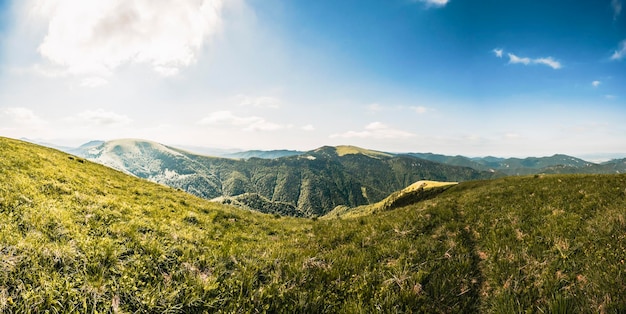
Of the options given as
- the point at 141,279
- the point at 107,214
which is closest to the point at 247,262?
the point at 141,279

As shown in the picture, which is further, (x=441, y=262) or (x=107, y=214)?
(x=107, y=214)

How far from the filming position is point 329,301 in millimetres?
5379

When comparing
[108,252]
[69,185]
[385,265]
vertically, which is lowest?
[385,265]

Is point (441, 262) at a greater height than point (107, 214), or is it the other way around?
point (107, 214)

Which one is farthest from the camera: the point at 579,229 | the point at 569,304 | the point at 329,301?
the point at 579,229

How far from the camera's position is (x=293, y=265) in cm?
678

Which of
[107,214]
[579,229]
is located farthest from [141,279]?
[579,229]

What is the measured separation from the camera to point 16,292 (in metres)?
4.32

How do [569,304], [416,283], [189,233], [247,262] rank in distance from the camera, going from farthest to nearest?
1. [189,233]
2. [247,262]
3. [416,283]
4. [569,304]

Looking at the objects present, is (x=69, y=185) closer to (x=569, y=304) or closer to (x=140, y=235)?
(x=140, y=235)

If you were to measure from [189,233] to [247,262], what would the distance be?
12.4 feet

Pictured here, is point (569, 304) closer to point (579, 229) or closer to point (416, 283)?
point (416, 283)

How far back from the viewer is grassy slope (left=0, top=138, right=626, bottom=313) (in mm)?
4676

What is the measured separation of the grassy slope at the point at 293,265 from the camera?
184 inches
